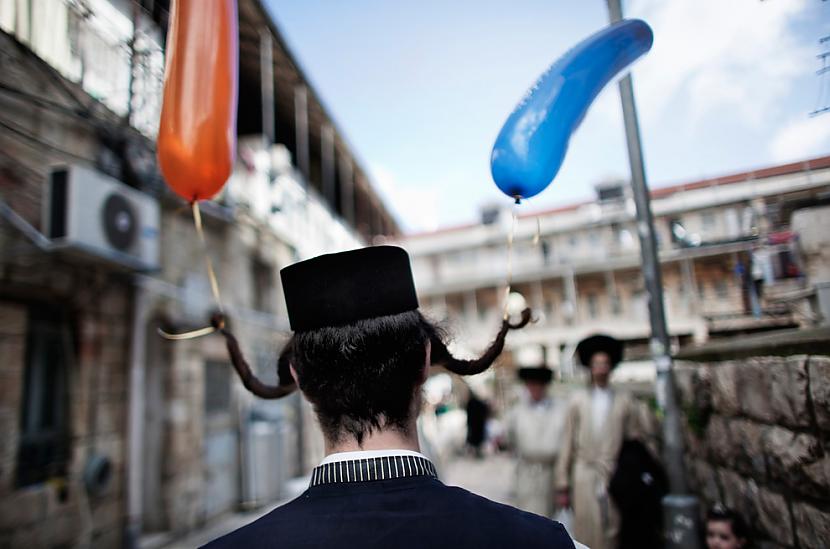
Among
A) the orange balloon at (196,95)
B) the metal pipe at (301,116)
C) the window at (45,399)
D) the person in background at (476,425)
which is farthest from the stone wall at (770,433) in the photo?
the person in background at (476,425)

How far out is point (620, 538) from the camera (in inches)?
143

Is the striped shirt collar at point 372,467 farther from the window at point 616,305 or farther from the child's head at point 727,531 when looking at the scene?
the window at point 616,305

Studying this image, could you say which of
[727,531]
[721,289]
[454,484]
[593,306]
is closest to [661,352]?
[721,289]

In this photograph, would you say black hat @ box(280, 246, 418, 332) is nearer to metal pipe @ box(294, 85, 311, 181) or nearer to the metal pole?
the metal pole

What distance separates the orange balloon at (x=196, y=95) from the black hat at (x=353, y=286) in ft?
2.75

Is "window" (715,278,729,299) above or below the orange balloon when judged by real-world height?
below

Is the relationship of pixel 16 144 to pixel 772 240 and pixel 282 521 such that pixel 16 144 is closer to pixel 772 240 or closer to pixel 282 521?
pixel 282 521

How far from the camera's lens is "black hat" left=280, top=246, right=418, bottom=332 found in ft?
3.99

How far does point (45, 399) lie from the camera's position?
16.0 feet

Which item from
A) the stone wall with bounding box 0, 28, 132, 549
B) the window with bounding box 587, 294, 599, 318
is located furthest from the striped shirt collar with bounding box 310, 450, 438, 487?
the window with bounding box 587, 294, 599, 318

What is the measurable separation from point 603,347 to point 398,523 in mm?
3293

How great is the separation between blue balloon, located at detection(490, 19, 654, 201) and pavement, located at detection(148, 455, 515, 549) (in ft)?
10.5

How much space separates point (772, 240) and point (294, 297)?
9.28 ft

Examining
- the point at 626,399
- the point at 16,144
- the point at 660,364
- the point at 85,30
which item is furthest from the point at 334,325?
the point at 85,30
